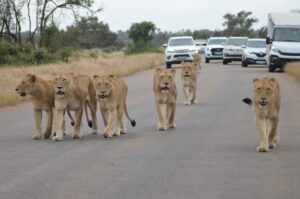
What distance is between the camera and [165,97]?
14273mm

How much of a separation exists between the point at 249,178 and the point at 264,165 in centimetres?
103

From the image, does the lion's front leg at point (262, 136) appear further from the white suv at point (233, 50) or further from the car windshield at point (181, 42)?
the white suv at point (233, 50)

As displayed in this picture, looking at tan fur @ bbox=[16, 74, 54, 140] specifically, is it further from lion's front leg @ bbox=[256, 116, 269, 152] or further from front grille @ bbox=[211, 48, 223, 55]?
front grille @ bbox=[211, 48, 223, 55]

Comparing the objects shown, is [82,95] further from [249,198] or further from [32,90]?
[249,198]

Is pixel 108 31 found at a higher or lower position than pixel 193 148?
lower

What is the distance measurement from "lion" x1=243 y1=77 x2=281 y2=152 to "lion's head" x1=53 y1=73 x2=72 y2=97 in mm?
3101

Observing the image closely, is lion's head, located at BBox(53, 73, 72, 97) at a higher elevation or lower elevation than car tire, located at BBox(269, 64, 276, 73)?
higher

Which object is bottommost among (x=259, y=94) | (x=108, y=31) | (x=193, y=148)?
(x=108, y=31)

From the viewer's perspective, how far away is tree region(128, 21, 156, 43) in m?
87.8

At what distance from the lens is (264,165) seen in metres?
9.88

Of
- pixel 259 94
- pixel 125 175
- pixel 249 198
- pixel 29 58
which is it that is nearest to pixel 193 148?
pixel 259 94

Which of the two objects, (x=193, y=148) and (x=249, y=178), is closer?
(x=249, y=178)

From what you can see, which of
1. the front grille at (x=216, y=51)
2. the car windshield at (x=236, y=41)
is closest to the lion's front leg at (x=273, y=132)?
the car windshield at (x=236, y=41)

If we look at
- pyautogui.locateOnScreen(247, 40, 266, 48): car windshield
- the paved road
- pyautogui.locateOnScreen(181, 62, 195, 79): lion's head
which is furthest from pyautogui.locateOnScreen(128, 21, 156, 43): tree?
the paved road
